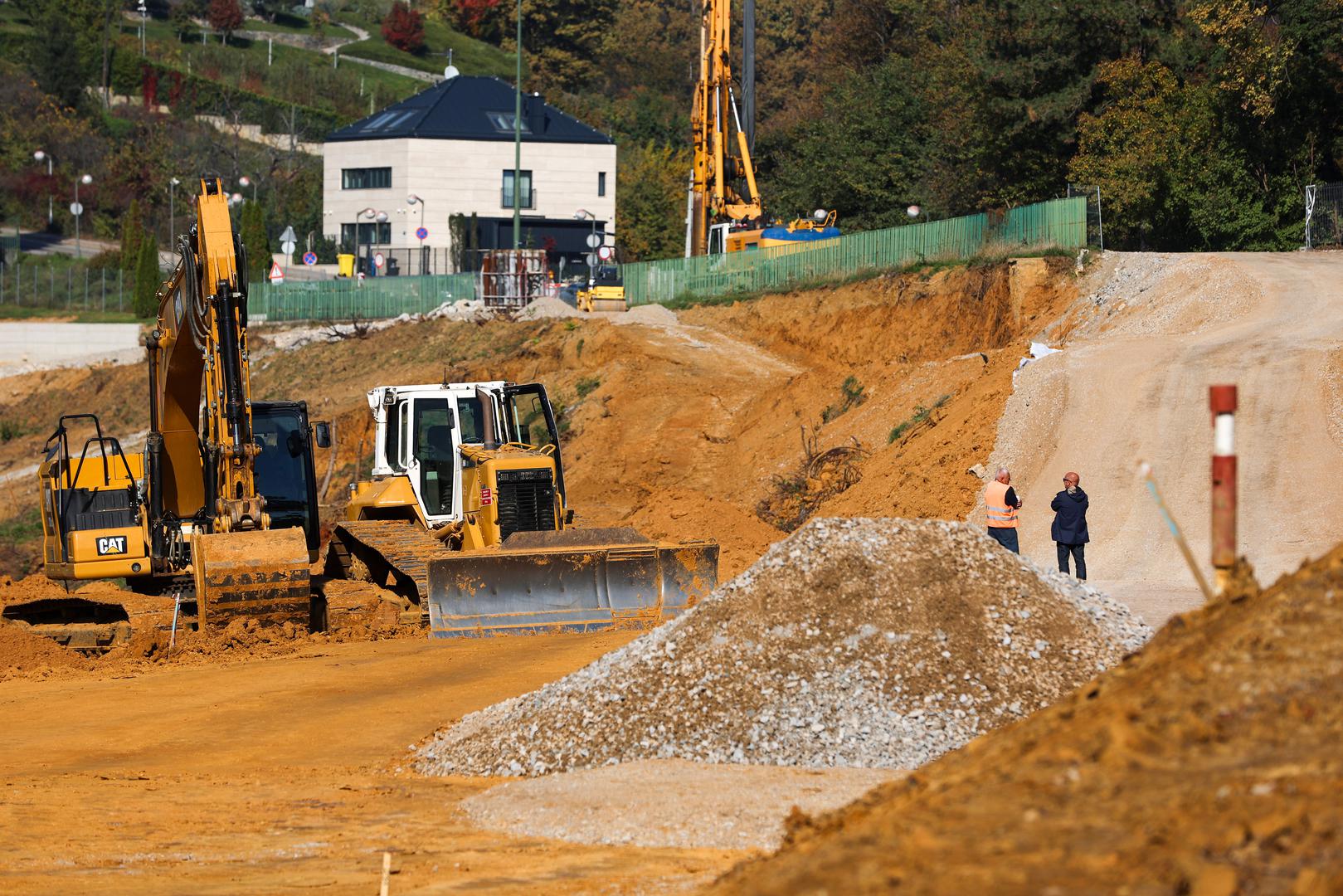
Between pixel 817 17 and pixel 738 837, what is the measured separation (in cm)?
10442

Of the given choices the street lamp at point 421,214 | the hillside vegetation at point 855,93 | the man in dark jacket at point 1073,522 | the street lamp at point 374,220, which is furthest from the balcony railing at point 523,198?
the man in dark jacket at point 1073,522

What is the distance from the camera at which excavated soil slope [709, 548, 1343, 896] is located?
5.75 m

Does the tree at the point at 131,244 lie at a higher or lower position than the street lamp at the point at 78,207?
lower

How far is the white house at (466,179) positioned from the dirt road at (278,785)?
59571mm

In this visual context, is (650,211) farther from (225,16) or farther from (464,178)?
(225,16)

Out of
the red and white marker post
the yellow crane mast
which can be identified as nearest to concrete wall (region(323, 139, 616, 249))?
the yellow crane mast

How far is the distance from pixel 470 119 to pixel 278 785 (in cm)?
6808

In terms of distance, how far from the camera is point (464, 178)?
76.4 metres

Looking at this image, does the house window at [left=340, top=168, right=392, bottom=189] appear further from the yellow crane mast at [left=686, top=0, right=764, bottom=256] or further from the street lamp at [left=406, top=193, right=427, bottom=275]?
the yellow crane mast at [left=686, top=0, right=764, bottom=256]

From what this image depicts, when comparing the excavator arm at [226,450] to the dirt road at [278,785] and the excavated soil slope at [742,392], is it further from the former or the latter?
the excavated soil slope at [742,392]

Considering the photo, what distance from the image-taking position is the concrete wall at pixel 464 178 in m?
75.9

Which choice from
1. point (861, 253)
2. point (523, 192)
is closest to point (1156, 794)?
point (861, 253)

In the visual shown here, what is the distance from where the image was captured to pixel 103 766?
42.0ft

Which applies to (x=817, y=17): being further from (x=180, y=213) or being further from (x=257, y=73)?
(x=180, y=213)
